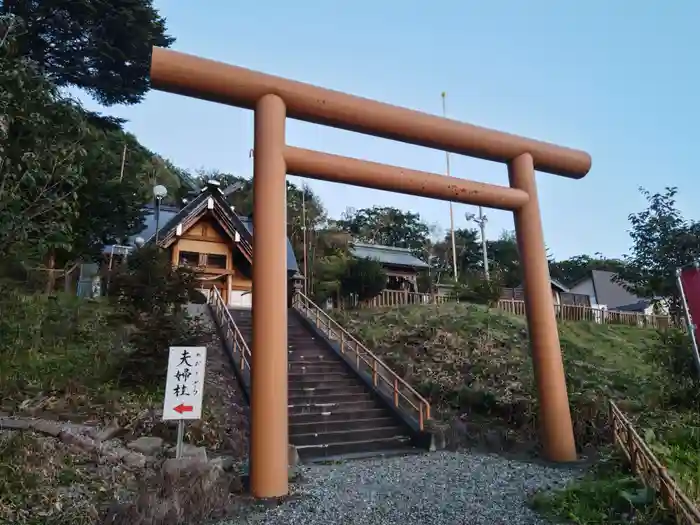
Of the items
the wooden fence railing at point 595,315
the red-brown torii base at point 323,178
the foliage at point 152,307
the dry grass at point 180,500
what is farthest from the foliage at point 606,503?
the wooden fence railing at point 595,315

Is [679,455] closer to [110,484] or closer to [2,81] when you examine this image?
[110,484]

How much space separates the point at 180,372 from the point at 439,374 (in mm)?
6099

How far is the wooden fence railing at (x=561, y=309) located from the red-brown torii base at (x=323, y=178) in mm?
10004

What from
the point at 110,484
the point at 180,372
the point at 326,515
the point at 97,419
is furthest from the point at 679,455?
the point at 97,419

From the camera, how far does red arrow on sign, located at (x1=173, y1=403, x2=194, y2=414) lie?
5121mm

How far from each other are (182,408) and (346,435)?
10.7 feet

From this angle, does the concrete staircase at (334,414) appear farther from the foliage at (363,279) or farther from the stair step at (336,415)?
the foliage at (363,279)

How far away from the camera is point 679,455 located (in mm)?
4551

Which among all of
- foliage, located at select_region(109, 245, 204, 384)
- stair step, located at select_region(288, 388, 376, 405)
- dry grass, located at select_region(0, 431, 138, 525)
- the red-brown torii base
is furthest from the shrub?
dry grass, located at select_region(0, 431, 138, 525)

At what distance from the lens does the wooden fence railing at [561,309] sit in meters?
17.5

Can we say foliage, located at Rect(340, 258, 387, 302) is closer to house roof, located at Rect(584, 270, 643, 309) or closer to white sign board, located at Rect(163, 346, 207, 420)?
white sign board, located at Rect(163, 346, 207, 420)

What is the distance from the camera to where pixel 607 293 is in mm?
39344

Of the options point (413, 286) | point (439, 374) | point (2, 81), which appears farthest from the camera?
point (413, 286)

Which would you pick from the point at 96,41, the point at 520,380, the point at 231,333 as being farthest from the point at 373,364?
the point at 96,41
